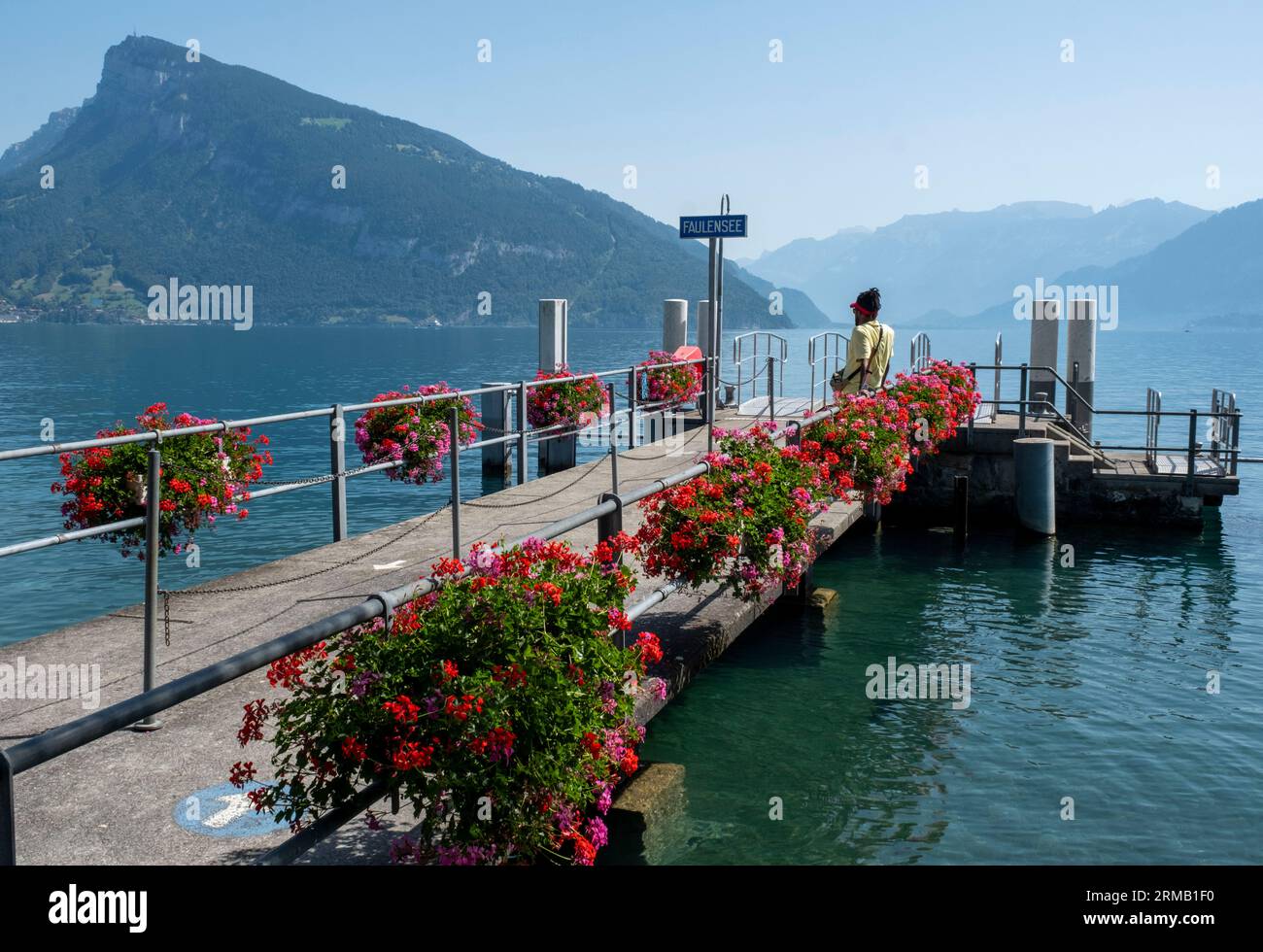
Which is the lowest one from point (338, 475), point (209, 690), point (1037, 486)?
point (1037, 486)

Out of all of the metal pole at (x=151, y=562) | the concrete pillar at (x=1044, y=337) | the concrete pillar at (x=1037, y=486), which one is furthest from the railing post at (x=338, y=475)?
the concrete pillar at (x=1044, y=337)

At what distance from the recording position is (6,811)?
2758mm

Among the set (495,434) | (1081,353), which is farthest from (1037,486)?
(495,434)

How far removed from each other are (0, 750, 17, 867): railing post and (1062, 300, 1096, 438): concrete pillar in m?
21.9

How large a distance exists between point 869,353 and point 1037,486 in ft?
19.2

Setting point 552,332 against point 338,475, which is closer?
point 338,475

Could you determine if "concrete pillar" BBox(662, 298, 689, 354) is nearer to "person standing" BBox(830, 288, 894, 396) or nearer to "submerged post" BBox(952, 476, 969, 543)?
"submerged post" BBox(952, 476, 969, 543)

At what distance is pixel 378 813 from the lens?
16.3 ft

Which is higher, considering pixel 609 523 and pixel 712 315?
pixel 712 315

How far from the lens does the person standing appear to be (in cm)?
1323

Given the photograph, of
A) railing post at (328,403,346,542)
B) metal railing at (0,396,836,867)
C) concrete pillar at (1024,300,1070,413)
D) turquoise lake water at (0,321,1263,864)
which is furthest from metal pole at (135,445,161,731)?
concrete pillar at (1024,300,1070,413)

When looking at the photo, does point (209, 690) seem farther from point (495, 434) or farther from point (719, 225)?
point (495, 434)

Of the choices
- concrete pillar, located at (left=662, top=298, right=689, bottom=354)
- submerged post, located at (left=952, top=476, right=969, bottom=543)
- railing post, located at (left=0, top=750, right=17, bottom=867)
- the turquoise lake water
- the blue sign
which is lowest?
the turquoise lake water
